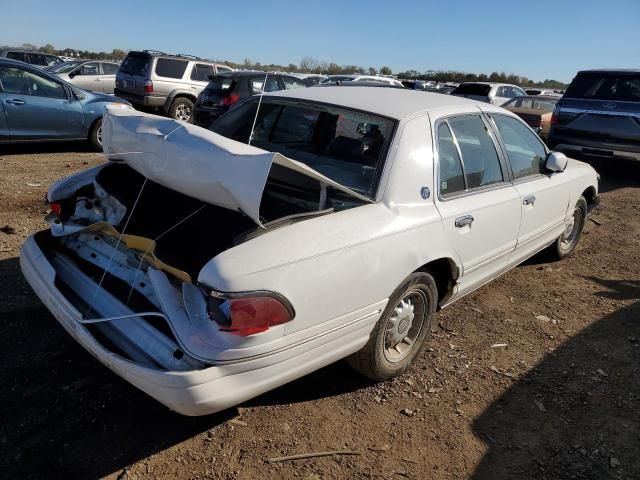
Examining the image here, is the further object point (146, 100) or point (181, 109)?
point (181, 109)

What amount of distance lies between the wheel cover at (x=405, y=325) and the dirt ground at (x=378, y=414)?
0.18 meters

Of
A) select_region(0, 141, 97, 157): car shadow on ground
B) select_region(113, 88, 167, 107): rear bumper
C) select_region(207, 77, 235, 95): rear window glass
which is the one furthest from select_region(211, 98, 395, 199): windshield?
select_region(113, 88, 167, 107): rear bumper

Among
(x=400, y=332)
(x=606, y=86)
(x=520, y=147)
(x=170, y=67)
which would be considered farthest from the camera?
(x=170, y=67)

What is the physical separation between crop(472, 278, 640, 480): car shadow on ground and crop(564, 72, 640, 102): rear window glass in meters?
6.62

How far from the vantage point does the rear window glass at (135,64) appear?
13.3 m

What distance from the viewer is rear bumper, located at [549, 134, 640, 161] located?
872 centimetres

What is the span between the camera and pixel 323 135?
350 centimetres

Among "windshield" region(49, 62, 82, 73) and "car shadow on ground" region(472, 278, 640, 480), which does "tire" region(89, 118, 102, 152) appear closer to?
"car shadow on ground" region(472, 278, 640, 480)

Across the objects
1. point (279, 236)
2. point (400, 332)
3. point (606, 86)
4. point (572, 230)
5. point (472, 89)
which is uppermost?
point (606, 86)

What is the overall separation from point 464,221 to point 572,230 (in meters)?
2.92

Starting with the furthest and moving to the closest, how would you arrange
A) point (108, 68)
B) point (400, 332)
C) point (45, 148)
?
point (108, 68) → point (45, 148) → point (400, 332)

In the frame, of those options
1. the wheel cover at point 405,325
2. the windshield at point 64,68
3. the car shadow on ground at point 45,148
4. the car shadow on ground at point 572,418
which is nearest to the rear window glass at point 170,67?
the car shadow on ground at point 45,148

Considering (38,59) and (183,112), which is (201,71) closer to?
(183,112)

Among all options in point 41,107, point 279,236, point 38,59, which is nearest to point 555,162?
point 279,236
